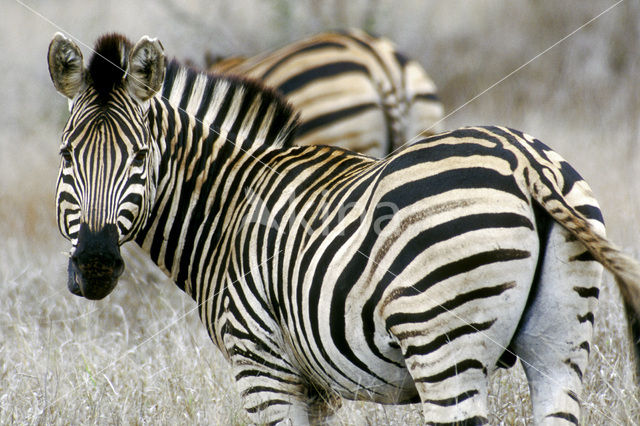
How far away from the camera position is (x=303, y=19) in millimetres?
13602

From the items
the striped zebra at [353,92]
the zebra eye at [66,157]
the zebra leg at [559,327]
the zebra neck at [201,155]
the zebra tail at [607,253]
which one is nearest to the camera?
the zebra tail at [607,253]

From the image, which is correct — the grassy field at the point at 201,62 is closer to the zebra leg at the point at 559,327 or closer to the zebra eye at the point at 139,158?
the zebra leg at the point at 559,327

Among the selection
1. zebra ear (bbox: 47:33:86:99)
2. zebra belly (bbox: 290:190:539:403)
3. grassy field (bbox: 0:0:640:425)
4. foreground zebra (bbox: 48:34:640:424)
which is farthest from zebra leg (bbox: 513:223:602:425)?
zebra ear (bbox: 47:33:86:99)

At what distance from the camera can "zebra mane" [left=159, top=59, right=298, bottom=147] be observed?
406cm

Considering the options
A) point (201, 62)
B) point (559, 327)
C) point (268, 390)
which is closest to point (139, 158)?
point (268, 390)

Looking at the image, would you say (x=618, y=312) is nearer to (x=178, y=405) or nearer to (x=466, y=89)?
(x=178, y=405)

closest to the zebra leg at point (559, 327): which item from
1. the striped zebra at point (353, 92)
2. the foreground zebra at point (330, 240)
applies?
the foreground zebra at point (330, 240)

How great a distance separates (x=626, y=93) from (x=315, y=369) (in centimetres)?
1129

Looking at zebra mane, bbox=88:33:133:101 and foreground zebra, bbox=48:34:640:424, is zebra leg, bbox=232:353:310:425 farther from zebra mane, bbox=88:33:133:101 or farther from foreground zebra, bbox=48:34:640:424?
zebra mane, bbox=88:33:133:101

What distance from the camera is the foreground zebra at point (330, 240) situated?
2801 millimetres

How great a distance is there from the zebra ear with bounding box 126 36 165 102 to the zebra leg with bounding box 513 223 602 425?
2.15m

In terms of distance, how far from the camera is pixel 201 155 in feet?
13.2

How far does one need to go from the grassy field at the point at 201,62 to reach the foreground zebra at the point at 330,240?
784 mm

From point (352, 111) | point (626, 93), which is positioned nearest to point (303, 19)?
point (626, 93)
